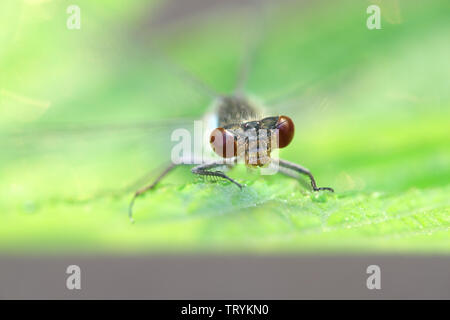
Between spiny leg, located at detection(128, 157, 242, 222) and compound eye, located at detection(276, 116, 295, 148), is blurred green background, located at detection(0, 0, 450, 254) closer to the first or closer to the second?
spiny leg, located at detection(128, 157, 242, 222)

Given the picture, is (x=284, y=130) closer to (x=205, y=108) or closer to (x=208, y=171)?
(x=208, y=171)

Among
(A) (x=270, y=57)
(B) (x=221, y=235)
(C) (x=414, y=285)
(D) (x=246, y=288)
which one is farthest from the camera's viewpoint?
(A) (x=270, y=57)

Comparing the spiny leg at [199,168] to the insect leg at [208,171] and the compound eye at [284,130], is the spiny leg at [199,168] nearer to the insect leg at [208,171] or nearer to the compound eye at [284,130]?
the insect leg at [208,171]

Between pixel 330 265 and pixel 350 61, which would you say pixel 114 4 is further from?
pixel 330 265

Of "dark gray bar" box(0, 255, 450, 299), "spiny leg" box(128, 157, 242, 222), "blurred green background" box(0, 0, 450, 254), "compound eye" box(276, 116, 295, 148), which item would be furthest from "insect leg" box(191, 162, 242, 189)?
"dark gray bar" box(0, 255, 450, 299)

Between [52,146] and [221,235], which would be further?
[52,146]

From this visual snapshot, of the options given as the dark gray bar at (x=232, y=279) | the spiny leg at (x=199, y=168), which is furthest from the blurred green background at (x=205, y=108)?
the dark gray bar at (x=232, y=279)

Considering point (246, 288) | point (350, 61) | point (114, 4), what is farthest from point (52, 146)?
point (350, 61)
